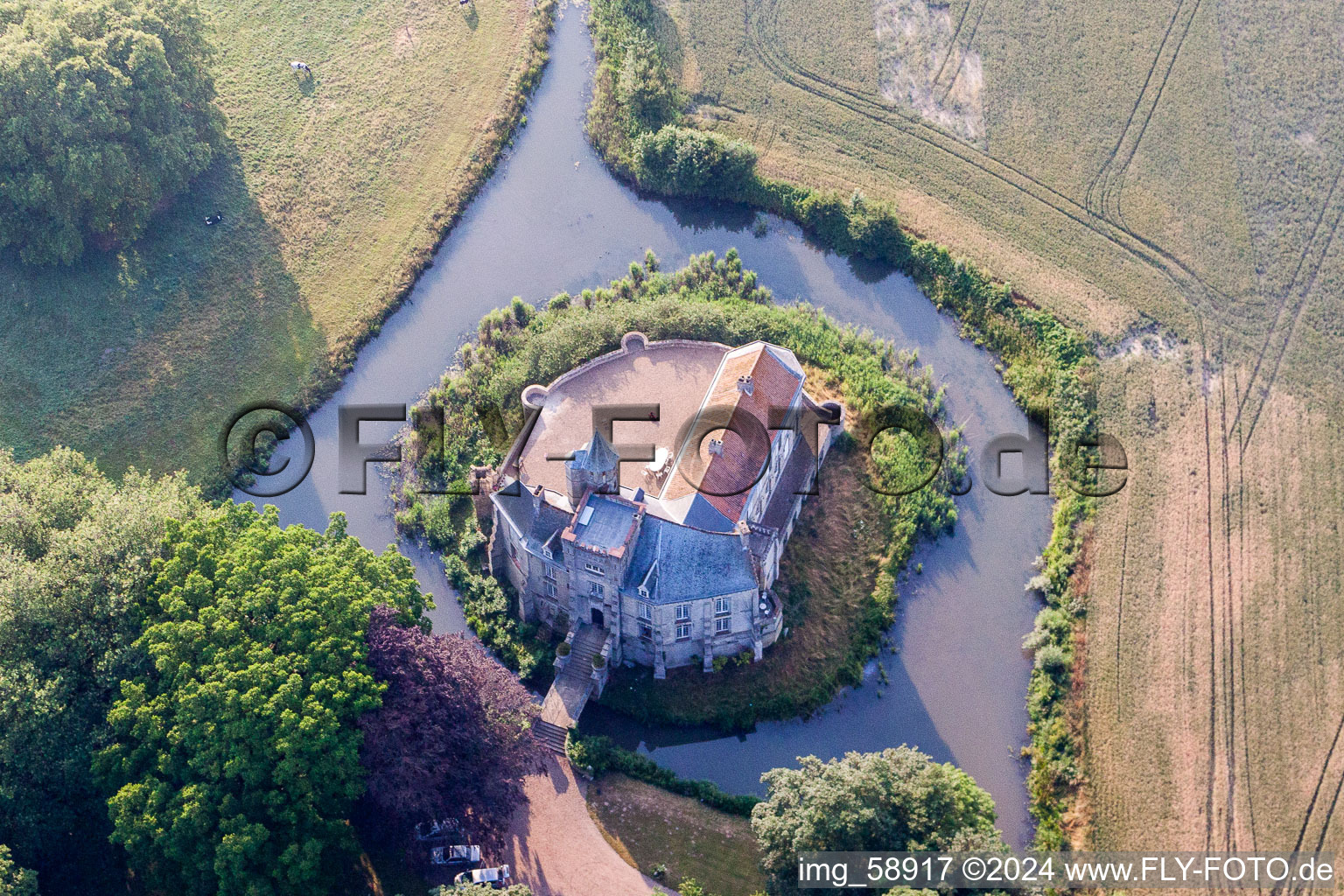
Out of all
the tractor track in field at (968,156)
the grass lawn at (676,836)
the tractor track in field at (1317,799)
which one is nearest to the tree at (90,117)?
the tractor track in field at (968,156)

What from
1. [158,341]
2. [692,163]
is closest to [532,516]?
[158,341]

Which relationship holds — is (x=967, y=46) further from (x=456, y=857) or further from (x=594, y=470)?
(x=456, y=857)

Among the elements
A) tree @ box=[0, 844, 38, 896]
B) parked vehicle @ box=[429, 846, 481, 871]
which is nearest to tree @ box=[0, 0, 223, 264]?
tree @ box=[0, 844, 38, 896]

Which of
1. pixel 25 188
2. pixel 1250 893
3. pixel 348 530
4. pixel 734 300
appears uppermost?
pixel 25 188

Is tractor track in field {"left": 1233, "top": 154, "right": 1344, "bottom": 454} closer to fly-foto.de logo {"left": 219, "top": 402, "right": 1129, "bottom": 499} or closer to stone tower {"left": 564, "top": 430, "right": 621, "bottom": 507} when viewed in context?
fly-foto.de logo {"left": 219, "top": 402, "right": 1129, "bottom": 499}

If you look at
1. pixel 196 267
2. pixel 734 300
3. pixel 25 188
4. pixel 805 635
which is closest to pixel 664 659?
pixel 805 635

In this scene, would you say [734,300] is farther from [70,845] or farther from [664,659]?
[70,845]

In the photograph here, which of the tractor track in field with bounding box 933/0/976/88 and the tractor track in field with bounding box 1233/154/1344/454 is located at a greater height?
the tractor track in field with bounding box 933/0/976/88
